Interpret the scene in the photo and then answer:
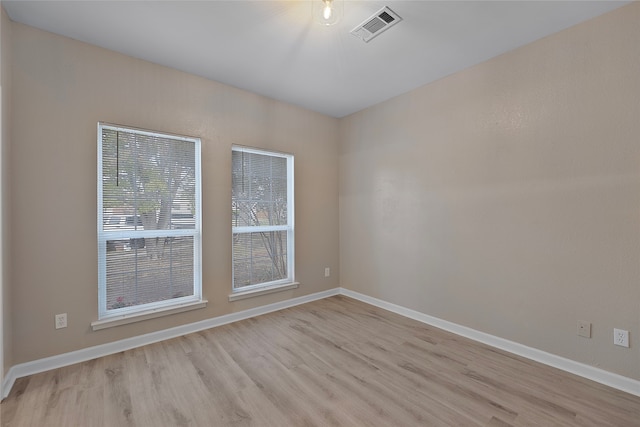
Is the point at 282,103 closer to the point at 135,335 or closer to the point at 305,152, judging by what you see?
the point at 305,152

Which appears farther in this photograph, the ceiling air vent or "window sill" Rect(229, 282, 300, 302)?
"window sill" Rect(229, 282, 300, 302)

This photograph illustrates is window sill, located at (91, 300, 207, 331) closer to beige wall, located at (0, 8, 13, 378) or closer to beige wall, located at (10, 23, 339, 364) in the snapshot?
beige wall, located at (10, 23, 339, 364)

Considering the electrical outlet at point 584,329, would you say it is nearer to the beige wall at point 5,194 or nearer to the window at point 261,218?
the window at point 261,218

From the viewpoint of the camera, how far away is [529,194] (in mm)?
2387

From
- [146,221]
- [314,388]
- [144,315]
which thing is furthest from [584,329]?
[146,221]

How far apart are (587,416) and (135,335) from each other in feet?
11.4

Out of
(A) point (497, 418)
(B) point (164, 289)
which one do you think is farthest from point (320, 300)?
(A) point (497, 418)

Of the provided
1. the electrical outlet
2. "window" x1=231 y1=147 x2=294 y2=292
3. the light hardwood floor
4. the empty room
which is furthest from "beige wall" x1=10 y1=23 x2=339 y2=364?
the electrical outlet

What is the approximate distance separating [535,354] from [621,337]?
58 cm

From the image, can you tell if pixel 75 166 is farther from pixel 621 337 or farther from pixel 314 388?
pixel 621 337

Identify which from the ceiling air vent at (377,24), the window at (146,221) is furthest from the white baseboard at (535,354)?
the ceiling air vent at (377,24)

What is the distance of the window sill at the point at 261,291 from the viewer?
3195 mm

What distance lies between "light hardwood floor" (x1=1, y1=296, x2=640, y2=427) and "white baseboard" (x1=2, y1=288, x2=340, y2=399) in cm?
7

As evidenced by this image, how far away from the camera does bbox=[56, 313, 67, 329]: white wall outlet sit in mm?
2242
